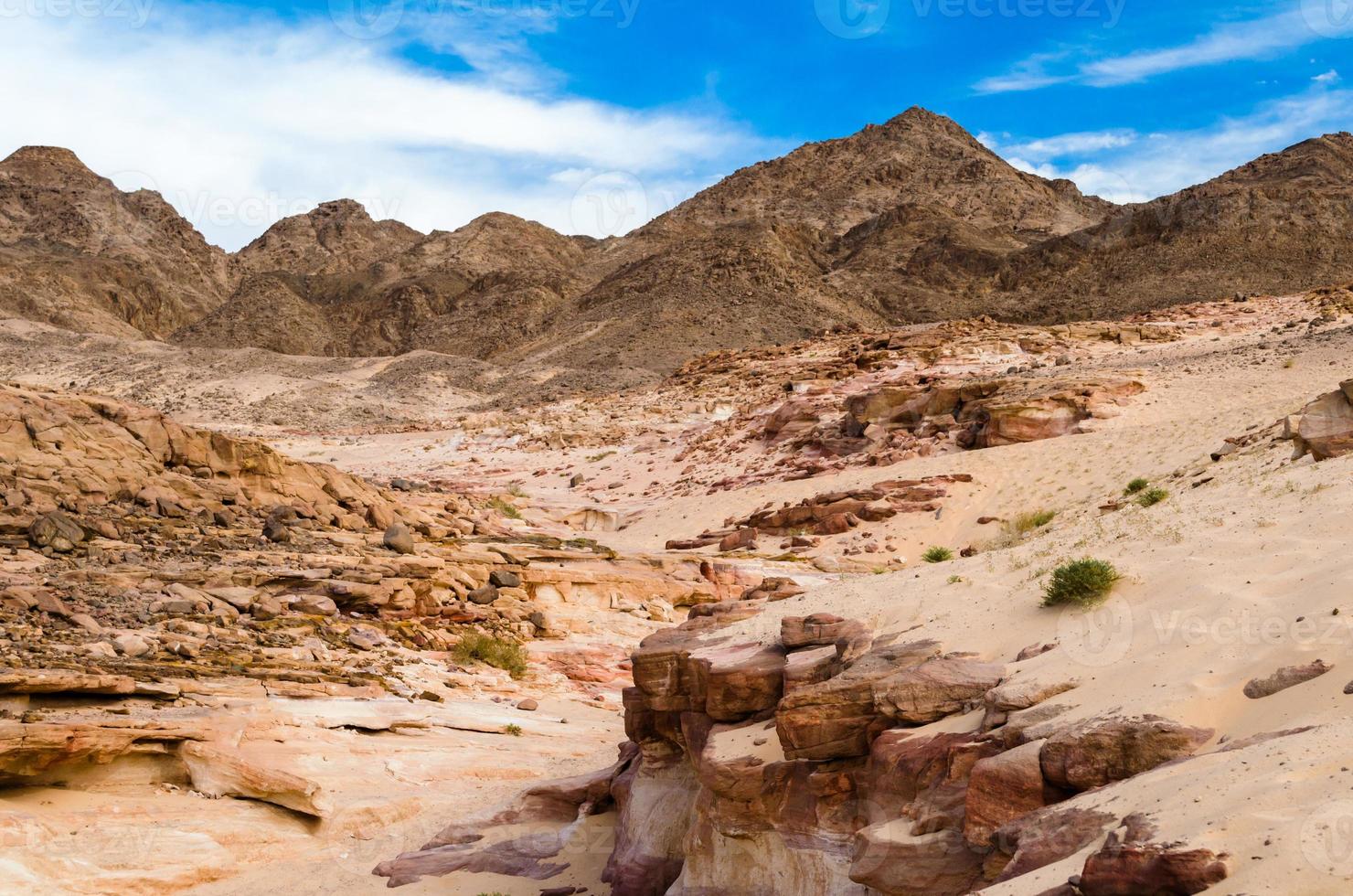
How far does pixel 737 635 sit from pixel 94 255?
109 m

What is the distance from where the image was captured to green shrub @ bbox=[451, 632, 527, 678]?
13.3 m

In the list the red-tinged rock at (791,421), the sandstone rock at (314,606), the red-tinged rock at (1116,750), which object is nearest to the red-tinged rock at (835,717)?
the red-tinged rock at (1116,750)

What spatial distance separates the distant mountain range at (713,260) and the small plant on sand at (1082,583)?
49925 millimetres

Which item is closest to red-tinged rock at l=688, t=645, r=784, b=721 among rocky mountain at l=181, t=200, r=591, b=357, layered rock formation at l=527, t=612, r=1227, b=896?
layered rock formation at l=527, t=612, r=1227, b=896

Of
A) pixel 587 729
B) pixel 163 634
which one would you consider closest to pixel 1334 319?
pixel 587 729

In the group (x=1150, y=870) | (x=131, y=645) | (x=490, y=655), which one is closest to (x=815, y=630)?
(x=1150, y=870)

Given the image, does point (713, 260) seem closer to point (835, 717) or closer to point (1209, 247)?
point (1209, 247)

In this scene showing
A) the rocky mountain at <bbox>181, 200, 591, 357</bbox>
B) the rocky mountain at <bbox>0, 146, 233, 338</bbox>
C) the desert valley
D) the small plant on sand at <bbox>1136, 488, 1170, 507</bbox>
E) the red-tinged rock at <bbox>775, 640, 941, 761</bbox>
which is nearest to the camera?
the desert valley

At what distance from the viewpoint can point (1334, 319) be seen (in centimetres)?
3105

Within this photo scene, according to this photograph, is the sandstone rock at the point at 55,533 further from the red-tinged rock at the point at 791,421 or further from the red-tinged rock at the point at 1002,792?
the red-tinged rock at the point at 791,421

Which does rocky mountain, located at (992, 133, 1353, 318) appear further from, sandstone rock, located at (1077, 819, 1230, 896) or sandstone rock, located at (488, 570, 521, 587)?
sandstone rock, located at (1077, 819, 1230, 896)

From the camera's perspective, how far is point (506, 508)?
25531 mm

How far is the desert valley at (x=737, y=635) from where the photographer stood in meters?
4.81

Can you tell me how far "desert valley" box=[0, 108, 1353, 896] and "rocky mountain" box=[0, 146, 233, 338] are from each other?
60117 mm
